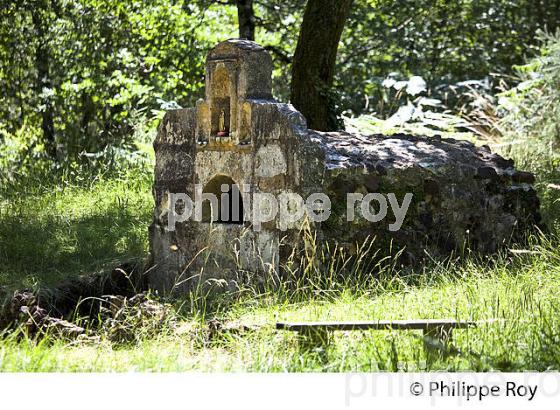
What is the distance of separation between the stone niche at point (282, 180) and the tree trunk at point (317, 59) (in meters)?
2.31

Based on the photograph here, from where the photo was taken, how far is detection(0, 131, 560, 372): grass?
602 cm

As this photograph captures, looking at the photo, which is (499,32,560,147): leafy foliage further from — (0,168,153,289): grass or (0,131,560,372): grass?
(0,168,153,289): grass

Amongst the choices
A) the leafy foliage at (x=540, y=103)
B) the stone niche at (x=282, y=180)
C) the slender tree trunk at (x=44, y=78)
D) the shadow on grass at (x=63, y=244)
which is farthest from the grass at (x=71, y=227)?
the leafy foliage at (x=540, y=103)

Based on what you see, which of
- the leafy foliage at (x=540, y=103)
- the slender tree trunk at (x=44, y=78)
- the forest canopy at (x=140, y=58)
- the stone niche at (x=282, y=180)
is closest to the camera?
the stone niche at (x=282, y=180)

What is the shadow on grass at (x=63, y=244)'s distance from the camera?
10297mm

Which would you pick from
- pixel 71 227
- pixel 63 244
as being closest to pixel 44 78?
pixel 71 227

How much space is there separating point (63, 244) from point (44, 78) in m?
5.84

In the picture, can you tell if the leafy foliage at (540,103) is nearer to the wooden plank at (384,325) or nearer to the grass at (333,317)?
the grass at (333,317)

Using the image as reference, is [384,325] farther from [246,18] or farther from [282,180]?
[246,18]

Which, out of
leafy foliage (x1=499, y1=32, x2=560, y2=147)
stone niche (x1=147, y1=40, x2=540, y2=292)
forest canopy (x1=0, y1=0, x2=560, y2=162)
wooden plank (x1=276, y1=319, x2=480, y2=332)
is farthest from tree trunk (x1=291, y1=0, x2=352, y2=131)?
wooden plank (x1=276, y1=319, x2=480, y2=332)

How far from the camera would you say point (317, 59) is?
1209 centimetres

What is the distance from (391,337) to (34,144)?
12.3 m

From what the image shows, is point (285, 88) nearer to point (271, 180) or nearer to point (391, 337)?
point (271, 180)

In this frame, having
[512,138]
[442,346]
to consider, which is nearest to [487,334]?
[442,346]
